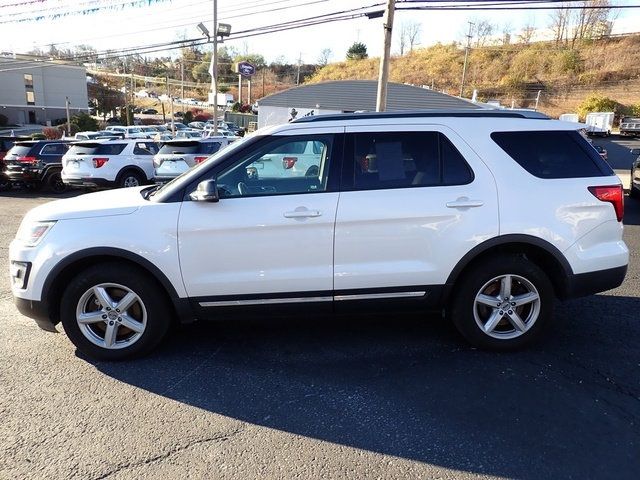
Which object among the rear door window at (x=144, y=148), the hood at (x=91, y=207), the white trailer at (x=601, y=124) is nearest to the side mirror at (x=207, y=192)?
the hood at (x=91, y=207)

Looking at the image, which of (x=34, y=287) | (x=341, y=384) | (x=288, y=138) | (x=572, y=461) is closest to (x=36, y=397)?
(x=34, y=287)

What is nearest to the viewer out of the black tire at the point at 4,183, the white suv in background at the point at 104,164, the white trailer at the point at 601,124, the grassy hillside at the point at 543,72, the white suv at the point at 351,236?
the white suv at the point at 351,236

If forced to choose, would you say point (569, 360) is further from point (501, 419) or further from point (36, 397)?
point (36, 397)

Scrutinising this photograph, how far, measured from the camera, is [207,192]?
11.5ft

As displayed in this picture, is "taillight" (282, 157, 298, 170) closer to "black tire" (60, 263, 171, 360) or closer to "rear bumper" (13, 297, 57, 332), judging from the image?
"black tire" (60, 263, 171, 360)

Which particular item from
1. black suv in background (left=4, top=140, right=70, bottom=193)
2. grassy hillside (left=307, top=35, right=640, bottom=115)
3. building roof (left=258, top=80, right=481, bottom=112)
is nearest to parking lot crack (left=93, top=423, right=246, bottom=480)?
black suv in background (left=4, top=140, right=70, bottom=193)

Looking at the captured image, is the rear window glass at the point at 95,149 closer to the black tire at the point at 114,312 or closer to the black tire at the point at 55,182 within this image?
the black tire at the point at 55,182

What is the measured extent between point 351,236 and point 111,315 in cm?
191

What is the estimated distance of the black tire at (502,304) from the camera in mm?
3857

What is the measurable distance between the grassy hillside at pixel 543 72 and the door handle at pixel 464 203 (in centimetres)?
7064

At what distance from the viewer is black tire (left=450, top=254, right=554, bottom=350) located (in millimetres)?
3857

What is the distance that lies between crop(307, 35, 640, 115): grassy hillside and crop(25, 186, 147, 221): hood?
7160 cm

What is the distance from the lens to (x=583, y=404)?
128 inches

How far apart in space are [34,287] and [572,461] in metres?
3.72
